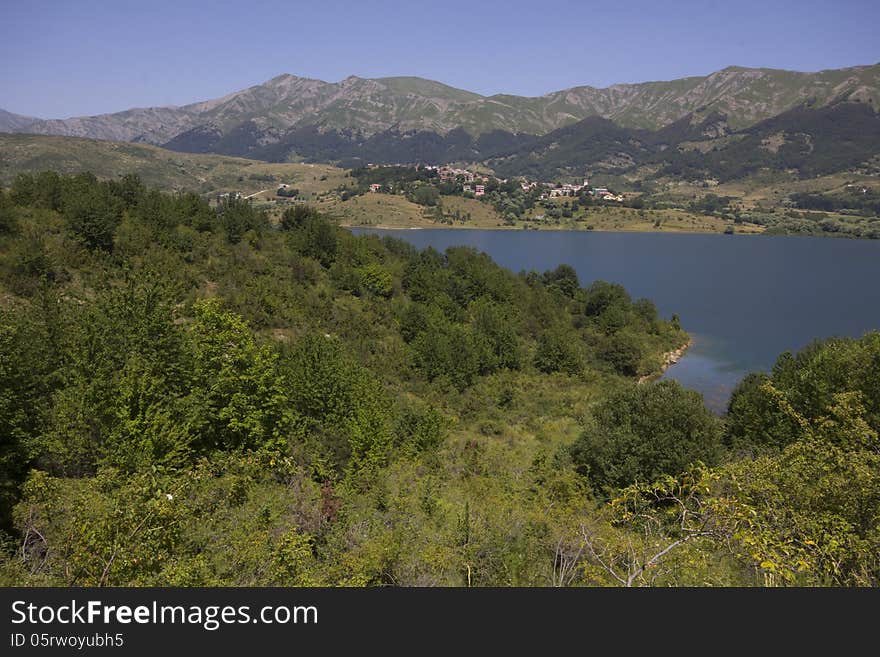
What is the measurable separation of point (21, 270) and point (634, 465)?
1161 inches

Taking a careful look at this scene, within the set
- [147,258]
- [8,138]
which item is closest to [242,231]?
[147,258]

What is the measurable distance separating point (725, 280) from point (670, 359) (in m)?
48.1

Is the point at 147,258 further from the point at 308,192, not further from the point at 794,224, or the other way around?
the point at 794,224

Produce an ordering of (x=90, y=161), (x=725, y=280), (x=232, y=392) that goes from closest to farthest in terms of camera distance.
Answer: (x=232, y=392) → (x=725, y=280) → (x=90, y=161)

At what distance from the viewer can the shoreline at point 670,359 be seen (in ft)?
157

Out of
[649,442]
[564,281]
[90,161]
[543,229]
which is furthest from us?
[90,161]

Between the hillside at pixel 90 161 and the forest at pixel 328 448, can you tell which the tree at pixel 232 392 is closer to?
the forest at pixel 328 448

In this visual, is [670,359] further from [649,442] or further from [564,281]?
[649,442]

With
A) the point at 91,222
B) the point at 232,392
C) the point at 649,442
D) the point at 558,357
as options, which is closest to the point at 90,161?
the point at 91,222

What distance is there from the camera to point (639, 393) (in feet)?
74.7

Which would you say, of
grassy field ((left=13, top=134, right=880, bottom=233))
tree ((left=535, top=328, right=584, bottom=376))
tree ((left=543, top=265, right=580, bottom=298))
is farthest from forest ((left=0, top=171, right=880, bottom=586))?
grassy field ((left=13, top=134, right=880, bottom=233))

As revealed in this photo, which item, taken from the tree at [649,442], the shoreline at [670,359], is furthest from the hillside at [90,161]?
the tree at [649,442]

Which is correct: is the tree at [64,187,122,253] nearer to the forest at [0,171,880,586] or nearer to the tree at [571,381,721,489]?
the forest at [0,171,880,586]

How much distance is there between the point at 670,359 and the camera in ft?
176
